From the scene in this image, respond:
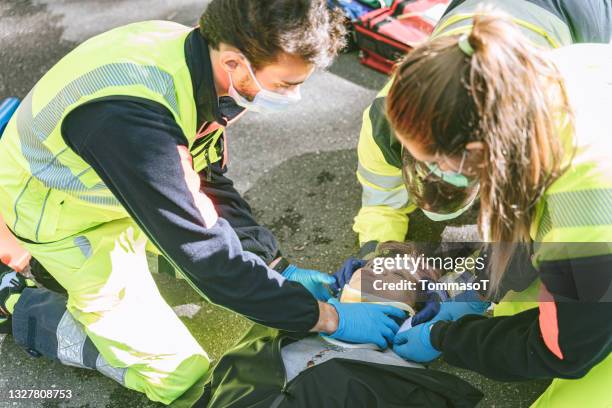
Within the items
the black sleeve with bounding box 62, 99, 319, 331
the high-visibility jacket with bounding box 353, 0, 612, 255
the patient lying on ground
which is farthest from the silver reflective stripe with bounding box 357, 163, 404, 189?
the black sleeve with bounding box 62, 99, 319, 331

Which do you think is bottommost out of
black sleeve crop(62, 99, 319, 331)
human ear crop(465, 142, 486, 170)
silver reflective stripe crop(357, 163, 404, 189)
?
silver reflective stripe crop(357, 163, 404, 189)

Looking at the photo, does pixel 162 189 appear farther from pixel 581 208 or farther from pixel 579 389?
pixel 579 389

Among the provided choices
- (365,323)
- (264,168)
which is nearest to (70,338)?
(365,323)

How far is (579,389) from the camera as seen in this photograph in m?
1.66

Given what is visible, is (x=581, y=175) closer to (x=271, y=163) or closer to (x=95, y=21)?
(x=271, y=163)

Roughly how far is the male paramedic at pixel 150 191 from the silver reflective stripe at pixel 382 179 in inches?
16.0

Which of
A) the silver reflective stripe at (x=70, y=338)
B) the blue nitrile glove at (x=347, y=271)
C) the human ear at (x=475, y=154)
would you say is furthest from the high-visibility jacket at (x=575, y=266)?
the silver reflective stripe at (x=70, y=338)

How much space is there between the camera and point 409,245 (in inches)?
88.8

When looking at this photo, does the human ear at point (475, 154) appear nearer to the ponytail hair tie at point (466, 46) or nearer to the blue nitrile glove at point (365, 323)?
the ponytail hair tie at point (466, 46)

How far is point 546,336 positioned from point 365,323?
0.60 metres

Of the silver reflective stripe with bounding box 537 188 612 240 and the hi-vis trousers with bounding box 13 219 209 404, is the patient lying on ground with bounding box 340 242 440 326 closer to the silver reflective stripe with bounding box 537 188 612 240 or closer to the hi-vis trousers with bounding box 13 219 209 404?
the hi-vis trousers with bounding box 13 219 209 404

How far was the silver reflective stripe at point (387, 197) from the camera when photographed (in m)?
2.25

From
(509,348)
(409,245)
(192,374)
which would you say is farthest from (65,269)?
(509,348)

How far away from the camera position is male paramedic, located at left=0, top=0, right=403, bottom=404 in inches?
58.6
